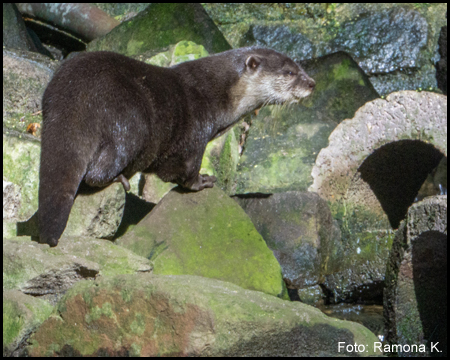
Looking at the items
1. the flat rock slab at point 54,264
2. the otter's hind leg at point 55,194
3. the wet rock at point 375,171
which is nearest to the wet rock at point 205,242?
the flat rock slab at point 54,264

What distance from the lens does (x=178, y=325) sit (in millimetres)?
1952

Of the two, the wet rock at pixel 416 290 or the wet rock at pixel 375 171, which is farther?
the wet rock at pixel 375 171

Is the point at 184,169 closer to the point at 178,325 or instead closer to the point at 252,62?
the point at 252,62

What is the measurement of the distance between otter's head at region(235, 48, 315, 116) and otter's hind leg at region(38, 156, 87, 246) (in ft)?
4.64

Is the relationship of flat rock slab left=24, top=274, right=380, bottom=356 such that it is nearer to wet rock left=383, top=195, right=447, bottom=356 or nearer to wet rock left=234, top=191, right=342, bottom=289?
wet rock left=383, top=195, right=447, bottom=356

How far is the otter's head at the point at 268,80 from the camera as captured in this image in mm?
3943

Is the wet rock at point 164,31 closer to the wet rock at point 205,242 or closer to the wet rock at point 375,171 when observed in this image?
the wet rock at point 375,171

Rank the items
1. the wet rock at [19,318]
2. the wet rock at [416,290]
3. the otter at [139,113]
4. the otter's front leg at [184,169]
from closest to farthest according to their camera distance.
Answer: the wet rock at [19,318] → the otter at [139,113] → the wet rock at [416,290] → the otter's front leg at [184,169]

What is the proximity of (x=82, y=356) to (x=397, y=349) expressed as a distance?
5.65ft

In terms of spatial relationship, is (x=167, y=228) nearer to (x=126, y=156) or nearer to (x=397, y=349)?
(x=126, y=156)

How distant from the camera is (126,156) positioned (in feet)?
10.5

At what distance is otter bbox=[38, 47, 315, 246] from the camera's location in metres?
2.89

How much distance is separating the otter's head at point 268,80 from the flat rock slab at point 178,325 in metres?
2.08

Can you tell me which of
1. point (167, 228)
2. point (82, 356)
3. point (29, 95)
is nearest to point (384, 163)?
point (167, 228)
